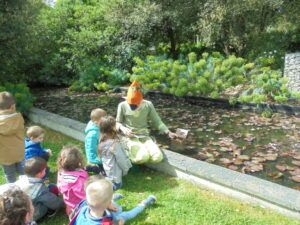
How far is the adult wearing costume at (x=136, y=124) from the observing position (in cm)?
358

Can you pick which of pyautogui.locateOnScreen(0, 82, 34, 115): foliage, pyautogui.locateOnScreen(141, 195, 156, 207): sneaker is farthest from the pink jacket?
pyautogui.locateOnScreen(0, 82, 34, 115): foliage

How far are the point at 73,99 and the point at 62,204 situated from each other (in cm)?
617

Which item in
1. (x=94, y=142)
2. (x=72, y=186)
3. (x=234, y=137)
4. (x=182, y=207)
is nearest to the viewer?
(x=72, y=186)

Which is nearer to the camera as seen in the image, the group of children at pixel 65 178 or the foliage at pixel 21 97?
the group of children at pixel 65 178

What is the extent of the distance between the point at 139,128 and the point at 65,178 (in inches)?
56.8

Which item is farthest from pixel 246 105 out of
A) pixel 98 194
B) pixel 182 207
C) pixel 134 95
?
pixel 98 194

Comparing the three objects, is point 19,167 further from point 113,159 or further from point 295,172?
point 295,172

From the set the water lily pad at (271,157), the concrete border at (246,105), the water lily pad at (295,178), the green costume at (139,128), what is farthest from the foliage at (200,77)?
the water lily pad at (295,178)

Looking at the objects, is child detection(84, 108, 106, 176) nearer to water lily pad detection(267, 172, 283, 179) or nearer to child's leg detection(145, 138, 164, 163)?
child's leg detection(145, 138, 164, 163)

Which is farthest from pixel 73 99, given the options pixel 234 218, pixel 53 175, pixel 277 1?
pixel 277 1

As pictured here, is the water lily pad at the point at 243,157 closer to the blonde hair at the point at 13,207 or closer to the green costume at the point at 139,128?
the green costume at the point at 139,128

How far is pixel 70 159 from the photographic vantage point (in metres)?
2.67

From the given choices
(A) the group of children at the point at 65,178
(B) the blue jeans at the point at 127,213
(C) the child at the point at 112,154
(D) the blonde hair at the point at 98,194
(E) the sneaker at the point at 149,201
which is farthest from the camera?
(C) the child at the point at 112,154

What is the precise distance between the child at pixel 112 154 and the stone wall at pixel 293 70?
6399mm
